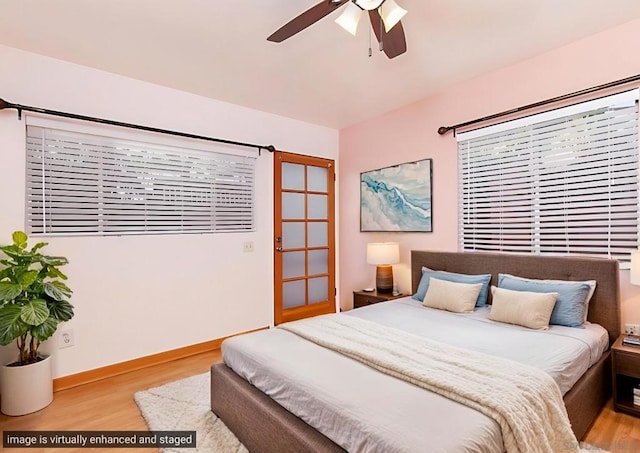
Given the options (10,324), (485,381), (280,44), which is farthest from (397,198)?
(10,324)

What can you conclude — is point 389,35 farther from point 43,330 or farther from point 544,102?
point 43,330

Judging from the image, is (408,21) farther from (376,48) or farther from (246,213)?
(246,213)

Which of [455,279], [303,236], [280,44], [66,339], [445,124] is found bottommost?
[66,339]

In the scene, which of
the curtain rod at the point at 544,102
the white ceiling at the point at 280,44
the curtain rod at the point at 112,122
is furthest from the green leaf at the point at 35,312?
the curtain rod at the point at 544,102

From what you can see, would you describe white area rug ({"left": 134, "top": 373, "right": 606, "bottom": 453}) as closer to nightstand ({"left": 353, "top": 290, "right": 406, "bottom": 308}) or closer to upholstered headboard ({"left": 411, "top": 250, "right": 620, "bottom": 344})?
upholstered headboard ({"left": 411, "top": 250, "right": 620, "bottom": 344})

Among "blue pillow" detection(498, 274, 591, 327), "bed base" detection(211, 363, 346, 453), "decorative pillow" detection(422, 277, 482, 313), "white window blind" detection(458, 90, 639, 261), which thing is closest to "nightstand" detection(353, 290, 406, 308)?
"decorative pillow" detection(422, 277, 482, 313)

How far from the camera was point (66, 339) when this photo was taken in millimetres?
2701

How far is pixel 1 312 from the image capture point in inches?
84.6

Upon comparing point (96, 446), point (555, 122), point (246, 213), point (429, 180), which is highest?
point (555, 122)

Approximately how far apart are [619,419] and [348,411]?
191 centimetres

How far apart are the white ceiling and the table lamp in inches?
63.6

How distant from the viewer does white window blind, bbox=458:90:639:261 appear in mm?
2465

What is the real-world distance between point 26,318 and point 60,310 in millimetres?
278

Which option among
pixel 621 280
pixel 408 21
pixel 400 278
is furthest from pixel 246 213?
pixel 621 280
